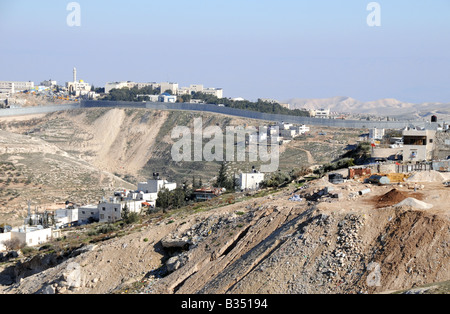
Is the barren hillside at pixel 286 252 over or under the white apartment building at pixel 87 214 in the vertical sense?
over

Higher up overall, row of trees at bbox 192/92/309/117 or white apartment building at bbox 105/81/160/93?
white apartment building at bbox 105/81/160/93

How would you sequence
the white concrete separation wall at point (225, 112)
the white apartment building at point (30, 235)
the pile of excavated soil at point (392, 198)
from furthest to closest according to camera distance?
the white concrete separation wall at point (225, 112) < the white apartment building at point (30, 235) < the pile of excavated soil at point (392, 198)

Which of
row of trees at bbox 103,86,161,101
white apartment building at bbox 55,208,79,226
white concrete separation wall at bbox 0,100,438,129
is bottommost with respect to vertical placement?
white apartment building at bbox 55,208,79,226

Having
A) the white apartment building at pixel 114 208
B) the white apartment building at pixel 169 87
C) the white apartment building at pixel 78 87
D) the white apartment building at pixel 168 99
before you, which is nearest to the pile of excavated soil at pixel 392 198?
the white apartment building at pixel 114 208

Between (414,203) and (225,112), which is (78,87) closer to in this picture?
(225,112)

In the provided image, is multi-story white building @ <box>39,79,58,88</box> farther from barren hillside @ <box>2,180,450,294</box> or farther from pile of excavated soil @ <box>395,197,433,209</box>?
pile of excavated soil @ <box>395,197,433,209</box>

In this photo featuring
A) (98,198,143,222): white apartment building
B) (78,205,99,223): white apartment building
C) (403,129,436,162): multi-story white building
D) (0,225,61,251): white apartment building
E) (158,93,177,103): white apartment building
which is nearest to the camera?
(403,129,436,162): multi-story white building

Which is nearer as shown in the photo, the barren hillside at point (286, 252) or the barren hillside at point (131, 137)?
the barren hillside at point (286, 252)

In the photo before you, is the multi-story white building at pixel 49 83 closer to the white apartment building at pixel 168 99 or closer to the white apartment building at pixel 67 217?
the white apartment building at pixel 168 99

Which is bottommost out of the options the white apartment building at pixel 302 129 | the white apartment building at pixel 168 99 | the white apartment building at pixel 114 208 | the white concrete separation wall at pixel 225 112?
the white apartment building at pixel 114 208

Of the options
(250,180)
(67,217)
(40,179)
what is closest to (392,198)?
(250,180)

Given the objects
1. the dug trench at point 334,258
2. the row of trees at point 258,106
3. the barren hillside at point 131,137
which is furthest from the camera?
the row of trees at point 258,106

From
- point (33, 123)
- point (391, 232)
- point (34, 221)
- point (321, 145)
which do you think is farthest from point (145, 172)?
point (391, 232)

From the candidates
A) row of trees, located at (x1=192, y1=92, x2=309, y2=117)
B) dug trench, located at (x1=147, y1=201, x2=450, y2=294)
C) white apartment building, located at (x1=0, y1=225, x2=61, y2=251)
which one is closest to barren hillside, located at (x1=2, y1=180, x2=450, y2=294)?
dug trench, located at (x1=147, y1=201, x2=450, y2=294)
